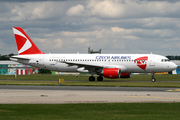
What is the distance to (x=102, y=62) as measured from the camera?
46906 millimetres

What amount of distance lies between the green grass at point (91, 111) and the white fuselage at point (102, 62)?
26672 millimetres

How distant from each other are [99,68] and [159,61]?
30.2 ft

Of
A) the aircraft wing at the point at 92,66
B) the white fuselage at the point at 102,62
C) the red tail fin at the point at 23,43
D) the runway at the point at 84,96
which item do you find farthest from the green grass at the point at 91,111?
the red tail fin at the point at 23,43

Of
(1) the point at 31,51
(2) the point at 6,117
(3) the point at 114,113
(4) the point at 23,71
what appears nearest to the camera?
(2) the point at 6,117

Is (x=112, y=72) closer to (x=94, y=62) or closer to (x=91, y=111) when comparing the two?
(x=94, y=62)

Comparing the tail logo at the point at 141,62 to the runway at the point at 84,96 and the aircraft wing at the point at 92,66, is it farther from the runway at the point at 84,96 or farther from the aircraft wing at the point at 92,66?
the runway at the point at 84,96

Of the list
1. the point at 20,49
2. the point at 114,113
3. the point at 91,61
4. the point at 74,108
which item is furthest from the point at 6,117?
the point at 20,49

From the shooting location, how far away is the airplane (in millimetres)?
45375

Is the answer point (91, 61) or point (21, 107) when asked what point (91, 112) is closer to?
point (21, 107)

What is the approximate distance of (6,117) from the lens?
1373 centimetres

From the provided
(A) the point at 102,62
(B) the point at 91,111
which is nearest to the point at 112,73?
(A) the point at 102,62

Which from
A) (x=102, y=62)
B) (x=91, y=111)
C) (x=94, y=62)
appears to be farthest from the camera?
(x=94, y=62)

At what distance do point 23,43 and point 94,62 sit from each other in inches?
487

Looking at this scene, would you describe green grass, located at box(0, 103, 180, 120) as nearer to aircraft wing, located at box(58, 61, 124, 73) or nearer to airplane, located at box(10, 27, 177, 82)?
airplane, located at box(10, 27, 177, 82)
